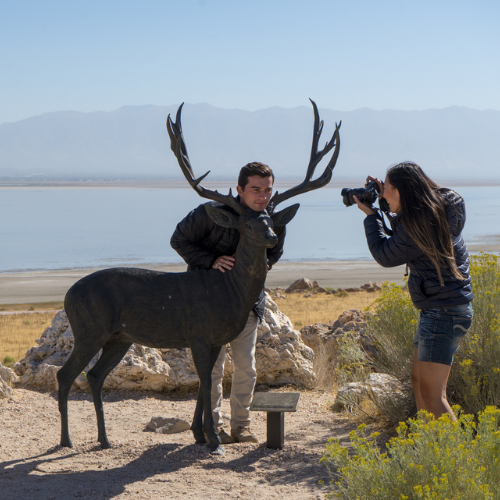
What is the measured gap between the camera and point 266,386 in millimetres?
7859

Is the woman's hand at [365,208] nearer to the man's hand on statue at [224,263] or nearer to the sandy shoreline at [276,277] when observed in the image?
the man's hand on statue at [224,263]

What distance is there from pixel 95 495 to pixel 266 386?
361 centimetres

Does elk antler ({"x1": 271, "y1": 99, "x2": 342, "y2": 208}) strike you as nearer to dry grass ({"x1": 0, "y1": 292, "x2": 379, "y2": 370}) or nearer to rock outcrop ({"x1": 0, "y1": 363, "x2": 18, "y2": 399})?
rock outcrop ({"x1": 0, "y1": 363, "x2": 18, "y2": 399})

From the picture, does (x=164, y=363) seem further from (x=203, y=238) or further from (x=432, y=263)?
(x=432, y=263)

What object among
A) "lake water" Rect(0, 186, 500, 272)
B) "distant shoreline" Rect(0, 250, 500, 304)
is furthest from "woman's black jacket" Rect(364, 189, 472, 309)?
"lake water" Rect(0, 186, 500, 272)

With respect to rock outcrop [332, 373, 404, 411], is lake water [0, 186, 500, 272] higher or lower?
higher

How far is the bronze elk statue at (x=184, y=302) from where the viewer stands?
514 cm

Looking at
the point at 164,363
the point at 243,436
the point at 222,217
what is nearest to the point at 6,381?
the point at 164,363

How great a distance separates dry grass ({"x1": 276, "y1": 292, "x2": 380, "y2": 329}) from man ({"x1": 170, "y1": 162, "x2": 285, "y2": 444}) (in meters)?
8.48

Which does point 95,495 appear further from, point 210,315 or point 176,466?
point 210,315

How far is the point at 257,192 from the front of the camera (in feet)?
16.9

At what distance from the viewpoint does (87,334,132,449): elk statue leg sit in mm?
5602

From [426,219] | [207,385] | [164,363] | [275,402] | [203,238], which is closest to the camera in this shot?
[426,219]

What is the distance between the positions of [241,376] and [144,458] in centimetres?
109
